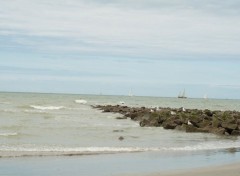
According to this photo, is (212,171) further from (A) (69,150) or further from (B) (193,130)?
(B) (193,130)

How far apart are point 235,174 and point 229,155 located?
4.68 metres

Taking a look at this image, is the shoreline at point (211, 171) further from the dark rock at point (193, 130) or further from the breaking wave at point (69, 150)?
the dark rock at point (193, 130)

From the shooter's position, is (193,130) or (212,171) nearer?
(212,171)

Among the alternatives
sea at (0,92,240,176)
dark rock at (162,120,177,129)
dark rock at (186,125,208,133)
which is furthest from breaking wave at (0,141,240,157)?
dark rock at (162,120,177,129)

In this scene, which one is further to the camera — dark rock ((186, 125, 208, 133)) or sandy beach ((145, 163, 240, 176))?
dark rock ((186, 125, 208, 133))

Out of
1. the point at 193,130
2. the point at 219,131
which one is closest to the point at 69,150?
the point at 219,131

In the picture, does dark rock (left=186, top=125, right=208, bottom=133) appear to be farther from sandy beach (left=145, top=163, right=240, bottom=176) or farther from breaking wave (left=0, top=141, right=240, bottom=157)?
sandy beach (left=145, top=163, right=240, bottom=176)

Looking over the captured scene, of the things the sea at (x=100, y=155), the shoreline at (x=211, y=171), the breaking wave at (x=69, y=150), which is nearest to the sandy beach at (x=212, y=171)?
the shoreline at (x=211, y=171)

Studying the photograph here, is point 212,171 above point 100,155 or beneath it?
above

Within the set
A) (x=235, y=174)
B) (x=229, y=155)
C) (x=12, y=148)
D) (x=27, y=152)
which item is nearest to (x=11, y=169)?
(x=27, y=152)

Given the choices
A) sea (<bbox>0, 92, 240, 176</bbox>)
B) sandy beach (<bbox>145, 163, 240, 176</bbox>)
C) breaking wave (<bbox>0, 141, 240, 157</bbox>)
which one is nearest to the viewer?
sandy beach (<bbox>145, 163, 240, 176</bbox>)

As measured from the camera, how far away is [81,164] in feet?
41.1

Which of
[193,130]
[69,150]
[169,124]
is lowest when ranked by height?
[69,150]

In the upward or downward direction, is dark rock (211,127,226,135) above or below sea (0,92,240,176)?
above
